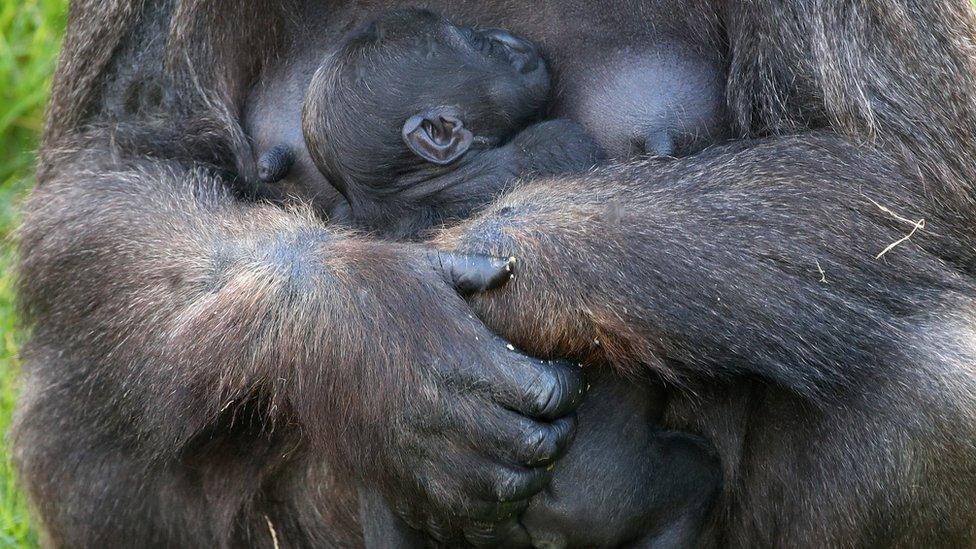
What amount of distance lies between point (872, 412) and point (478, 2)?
163 centimetres

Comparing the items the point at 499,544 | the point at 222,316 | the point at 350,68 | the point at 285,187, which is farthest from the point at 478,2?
the point at 499,544

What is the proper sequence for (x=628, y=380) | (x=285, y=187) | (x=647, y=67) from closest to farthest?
1. (x=628, y=380)
2. (x=647, y=67)
3. (x=285, y=187)

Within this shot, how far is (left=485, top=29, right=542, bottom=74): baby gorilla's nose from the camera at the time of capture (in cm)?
388

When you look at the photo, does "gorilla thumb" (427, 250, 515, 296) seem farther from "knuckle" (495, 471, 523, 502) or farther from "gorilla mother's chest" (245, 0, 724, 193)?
"gorilla mother's chest" (245, 0, 724, 193)

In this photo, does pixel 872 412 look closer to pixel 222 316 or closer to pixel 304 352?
pixel 304 352

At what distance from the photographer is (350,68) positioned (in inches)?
152

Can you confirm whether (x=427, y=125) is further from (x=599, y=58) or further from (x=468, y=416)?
(x=468, y=416)

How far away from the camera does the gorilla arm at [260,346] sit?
3.26m

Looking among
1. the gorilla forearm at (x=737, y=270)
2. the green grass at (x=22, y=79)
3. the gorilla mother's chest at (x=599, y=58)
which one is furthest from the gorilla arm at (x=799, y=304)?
the green grass at (x=22, y=79)

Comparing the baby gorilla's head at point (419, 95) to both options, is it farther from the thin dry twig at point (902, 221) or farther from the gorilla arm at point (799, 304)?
the thin dry twig at point (902, 221)

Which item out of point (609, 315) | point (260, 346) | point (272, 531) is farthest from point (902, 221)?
point (272, 531)

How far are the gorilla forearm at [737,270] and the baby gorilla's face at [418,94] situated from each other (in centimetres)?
48

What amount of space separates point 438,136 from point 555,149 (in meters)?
0.32

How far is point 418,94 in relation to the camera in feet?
12.6
